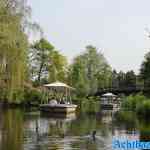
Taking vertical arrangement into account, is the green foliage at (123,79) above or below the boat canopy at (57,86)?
above

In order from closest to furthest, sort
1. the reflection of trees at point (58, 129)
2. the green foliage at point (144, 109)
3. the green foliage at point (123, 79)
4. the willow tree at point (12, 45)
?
1. the willow tree at point (12, 45)
2. the reflection of trees at point (58, 129)
3. the green foliage at point (144, 109)
4. the green foliage at point (123, 79)

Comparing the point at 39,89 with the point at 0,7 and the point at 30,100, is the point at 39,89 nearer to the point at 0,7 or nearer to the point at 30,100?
the point at 30,100

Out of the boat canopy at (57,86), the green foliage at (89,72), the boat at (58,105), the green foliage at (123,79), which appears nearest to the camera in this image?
the boat at (58,105)

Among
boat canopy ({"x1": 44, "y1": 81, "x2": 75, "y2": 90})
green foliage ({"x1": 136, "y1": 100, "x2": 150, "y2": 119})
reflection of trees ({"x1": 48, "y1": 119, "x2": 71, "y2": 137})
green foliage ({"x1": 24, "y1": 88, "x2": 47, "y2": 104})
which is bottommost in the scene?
reflection of trees ({"x1": 48, "y1": 119, "x2": 71, "y2": 137})

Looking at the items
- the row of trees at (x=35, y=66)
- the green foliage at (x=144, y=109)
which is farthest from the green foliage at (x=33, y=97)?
the green foliage at (x=144, y=109)

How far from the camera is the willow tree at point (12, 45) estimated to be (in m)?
25.1

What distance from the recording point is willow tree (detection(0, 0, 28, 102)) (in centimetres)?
2508

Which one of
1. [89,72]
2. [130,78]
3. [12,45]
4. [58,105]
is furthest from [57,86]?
[130,78]

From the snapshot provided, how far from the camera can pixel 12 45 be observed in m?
26.4

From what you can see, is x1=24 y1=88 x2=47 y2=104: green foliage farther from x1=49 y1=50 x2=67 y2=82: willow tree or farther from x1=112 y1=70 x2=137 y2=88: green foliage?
x1=112 y1=70 x2=137 y2=88: green foliage

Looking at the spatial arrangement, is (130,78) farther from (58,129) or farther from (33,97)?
(58,129)

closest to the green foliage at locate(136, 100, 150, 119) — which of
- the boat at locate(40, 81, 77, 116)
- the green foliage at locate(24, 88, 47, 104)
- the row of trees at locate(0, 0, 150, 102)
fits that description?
the boat at locate(40, 81, 77, 116)

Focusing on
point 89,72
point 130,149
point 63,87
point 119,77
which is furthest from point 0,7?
point 119,77

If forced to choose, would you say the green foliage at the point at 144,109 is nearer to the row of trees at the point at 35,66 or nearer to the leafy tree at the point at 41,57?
the row of trees at the point at 35,66
